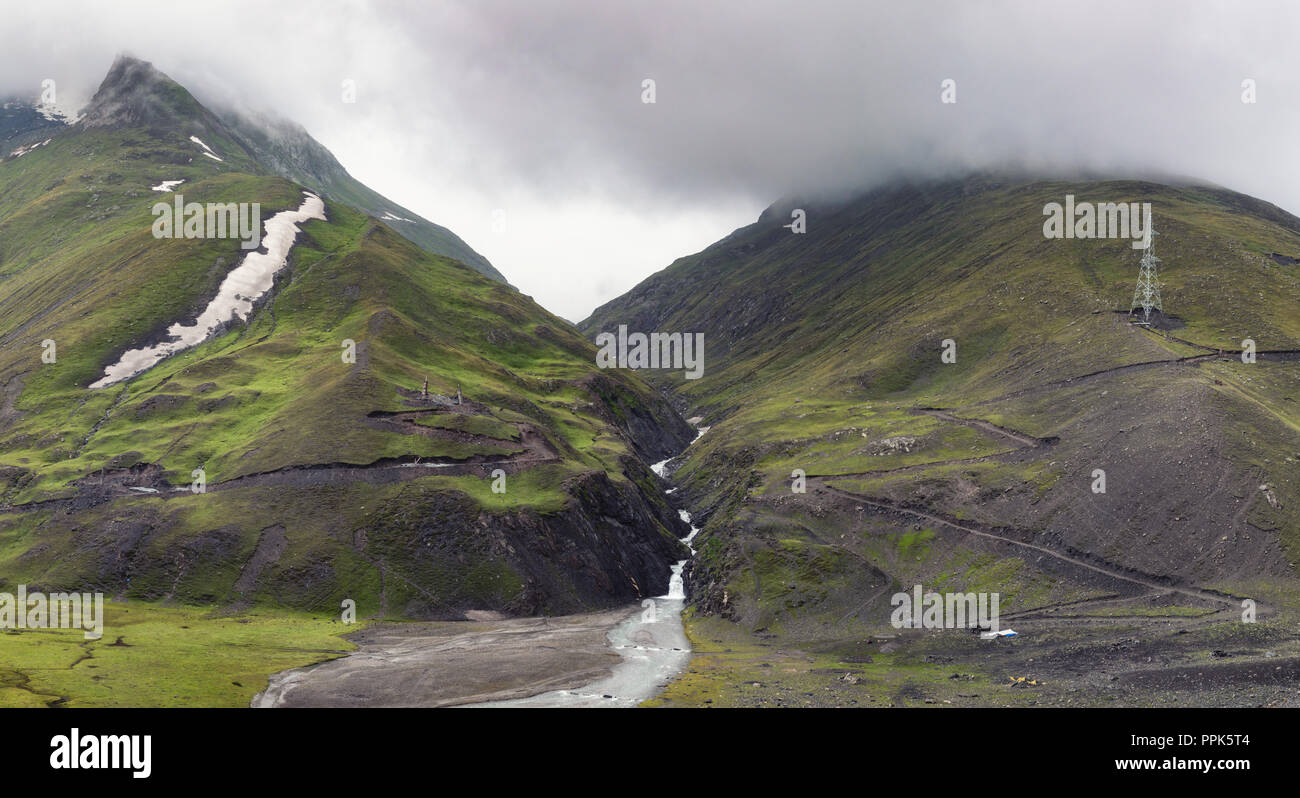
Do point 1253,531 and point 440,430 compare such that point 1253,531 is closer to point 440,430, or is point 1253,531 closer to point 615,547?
point 615,547

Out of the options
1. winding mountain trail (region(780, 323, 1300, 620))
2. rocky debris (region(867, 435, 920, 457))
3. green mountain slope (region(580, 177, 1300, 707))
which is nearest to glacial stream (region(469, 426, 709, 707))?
green mountain slope (region(580, 177, 1300, 707))

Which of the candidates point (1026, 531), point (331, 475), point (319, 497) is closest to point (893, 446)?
point (1026, 531)

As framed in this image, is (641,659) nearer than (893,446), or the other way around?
(641,659)

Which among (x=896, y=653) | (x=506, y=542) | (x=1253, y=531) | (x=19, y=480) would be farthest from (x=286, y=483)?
(x=1253, y=531)

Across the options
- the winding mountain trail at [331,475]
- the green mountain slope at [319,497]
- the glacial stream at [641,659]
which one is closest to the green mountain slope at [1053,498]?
the glacial stream at [641,659]

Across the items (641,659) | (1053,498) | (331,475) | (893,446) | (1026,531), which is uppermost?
(893,446)

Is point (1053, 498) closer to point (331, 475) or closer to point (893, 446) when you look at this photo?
point (893, 446)

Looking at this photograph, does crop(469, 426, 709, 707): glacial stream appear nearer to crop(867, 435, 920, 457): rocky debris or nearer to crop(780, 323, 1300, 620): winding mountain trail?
crop(780, 323, 1300, 620): winding mountain trail

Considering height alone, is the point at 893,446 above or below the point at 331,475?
above
